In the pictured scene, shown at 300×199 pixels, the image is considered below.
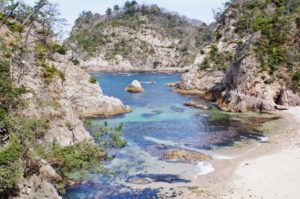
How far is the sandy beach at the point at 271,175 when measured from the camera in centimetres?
3156

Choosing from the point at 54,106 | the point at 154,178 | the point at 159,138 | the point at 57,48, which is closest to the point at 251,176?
the point at 154,178

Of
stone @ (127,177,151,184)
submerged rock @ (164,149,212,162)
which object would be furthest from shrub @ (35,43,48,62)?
submerged rock @ (164,149,212,162)

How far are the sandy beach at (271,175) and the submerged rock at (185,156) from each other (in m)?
4.33

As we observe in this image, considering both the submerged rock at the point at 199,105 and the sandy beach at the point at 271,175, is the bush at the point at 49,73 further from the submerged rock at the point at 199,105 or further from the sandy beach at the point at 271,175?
the submerged rock at the point at 199,105

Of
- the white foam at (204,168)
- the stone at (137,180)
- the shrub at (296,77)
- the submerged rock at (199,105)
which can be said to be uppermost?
the shrub at (296,77)

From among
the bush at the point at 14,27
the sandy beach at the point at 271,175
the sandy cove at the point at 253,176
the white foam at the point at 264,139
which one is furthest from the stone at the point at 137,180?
the white foam at the point at 264,139

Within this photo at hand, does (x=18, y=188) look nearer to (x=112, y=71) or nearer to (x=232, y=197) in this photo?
(x=232, y=197)

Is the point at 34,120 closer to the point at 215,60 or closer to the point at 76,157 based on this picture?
the point at 76,157

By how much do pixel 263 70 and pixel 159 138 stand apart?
→ 3176 centimetres

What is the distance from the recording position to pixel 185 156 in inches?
1704

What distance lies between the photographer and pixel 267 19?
276 ft

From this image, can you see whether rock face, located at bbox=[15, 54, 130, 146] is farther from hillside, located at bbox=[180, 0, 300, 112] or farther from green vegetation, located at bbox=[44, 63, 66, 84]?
hillside, located at bbox=[180, 0, 300, 112]

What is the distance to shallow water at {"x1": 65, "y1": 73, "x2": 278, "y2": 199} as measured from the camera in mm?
34703

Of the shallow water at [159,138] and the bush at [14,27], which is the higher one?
the bush at [14,27]
